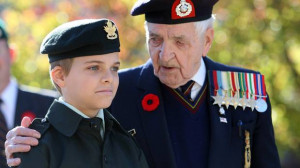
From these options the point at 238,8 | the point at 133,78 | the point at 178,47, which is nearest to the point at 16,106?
the point at 133,78

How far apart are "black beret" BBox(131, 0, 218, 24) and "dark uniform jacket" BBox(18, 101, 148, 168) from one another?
79 cm

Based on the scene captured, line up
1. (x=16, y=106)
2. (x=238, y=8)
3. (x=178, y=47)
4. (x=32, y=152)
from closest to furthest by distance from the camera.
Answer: (x=32, y=152) < (x=178, y=47) < (x=16, y=106) < (x=238, y=8)

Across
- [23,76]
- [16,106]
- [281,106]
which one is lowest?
[281,106]

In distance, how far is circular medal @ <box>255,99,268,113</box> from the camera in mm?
4066

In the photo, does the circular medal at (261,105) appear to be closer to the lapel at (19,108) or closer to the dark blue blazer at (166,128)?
the dark blue blazer at (166,128)

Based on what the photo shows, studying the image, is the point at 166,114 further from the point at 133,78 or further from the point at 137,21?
the point at 137,21

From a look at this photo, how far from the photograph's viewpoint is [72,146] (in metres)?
3.25

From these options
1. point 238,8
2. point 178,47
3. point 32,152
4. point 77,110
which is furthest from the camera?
point 238,8

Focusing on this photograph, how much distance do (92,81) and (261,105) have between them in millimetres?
1314

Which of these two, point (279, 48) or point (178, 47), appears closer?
point (178, 47)

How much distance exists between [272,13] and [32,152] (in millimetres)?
4498

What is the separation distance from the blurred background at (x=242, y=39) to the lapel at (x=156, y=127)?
10.0 feet

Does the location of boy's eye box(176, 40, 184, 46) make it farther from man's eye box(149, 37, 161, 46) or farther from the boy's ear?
the boy's ear

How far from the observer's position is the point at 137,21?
23.2 feet
